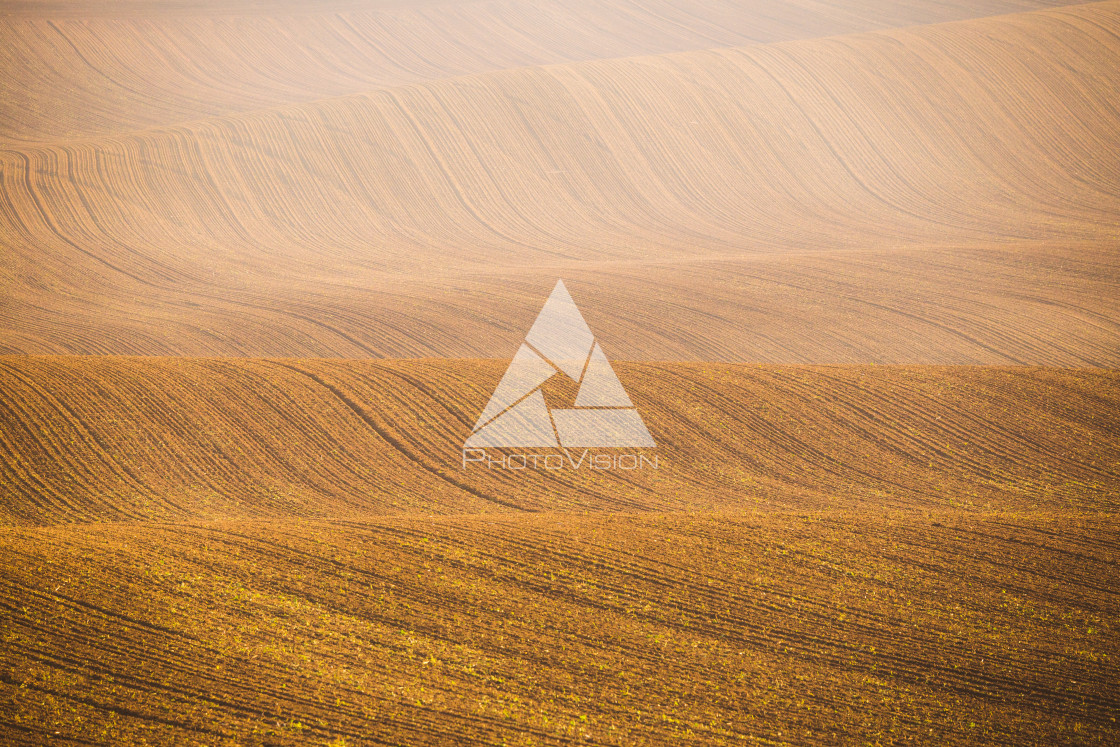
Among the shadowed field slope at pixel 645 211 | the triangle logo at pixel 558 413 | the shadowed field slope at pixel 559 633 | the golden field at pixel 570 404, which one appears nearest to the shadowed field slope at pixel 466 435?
the golden field at pixel 570 404

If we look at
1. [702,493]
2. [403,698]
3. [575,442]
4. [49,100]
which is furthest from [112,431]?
[49,100]

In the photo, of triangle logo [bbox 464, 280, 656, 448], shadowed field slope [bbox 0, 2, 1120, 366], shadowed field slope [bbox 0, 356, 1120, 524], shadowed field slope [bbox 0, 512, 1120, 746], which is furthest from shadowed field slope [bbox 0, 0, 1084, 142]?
shadowed field slope [bbox 0, 512, 1120, 746]

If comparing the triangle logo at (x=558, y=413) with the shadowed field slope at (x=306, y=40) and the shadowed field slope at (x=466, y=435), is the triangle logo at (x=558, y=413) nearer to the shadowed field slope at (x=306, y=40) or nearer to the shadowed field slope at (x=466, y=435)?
the shadowed field slope at (x=466, y=435)

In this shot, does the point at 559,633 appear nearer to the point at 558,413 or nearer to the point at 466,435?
the point at 466,435

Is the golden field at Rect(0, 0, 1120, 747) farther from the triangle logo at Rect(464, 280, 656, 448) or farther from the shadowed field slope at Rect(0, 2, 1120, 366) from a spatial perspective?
the triangle logo at Rect(464, 280, 656, 448)

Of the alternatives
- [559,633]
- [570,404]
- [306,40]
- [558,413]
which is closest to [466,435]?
[558,413]
